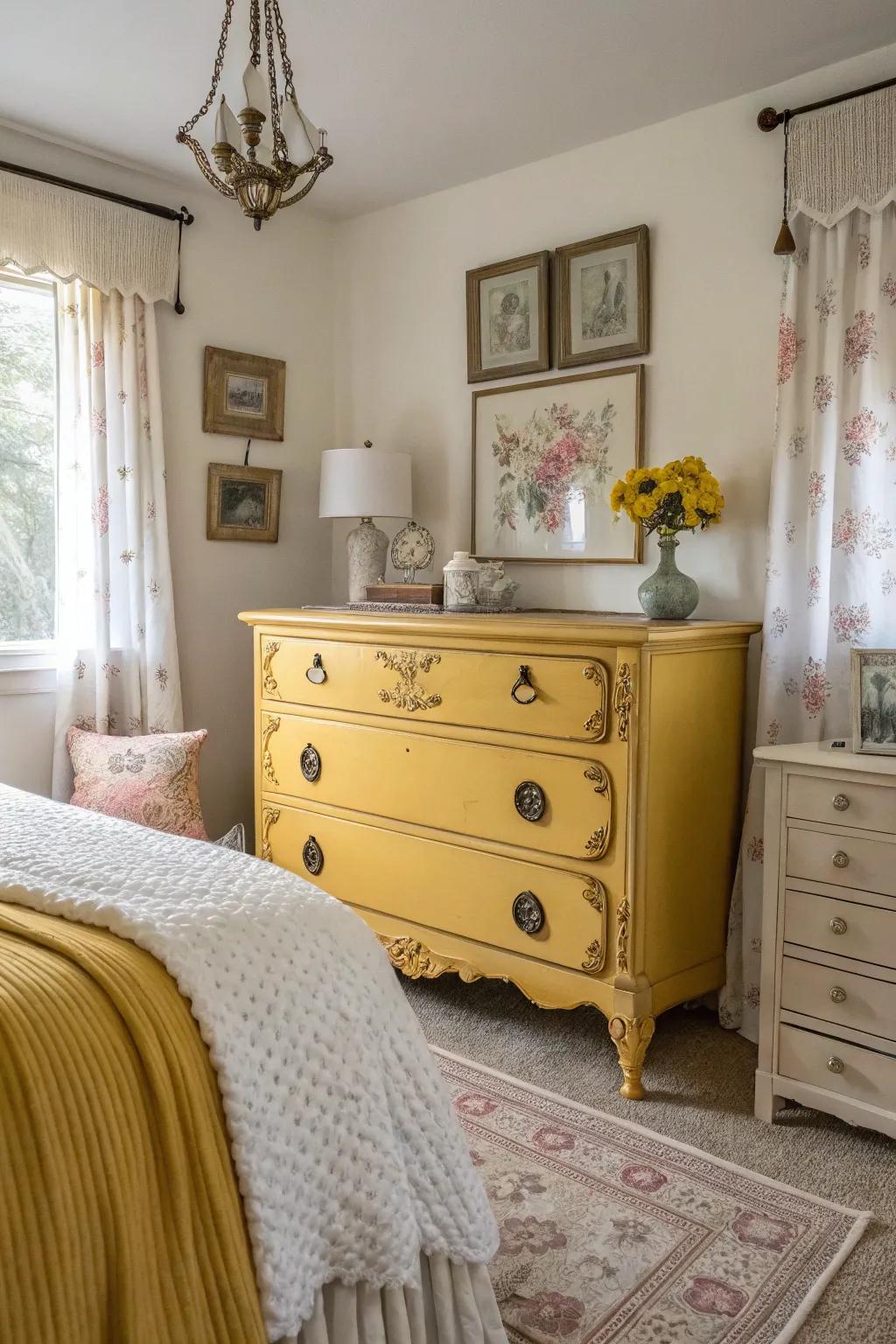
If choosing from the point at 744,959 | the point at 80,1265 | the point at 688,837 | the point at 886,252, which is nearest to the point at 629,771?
the point at 688,837

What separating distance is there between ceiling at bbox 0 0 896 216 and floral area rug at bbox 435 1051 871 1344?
8.30ft

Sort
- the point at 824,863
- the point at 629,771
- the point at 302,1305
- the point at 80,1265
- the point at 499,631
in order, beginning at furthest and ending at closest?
the point at 499,631 < the point at 629,771 < the point at 824,863 < the point at 302,1305 < the point at 80,1265

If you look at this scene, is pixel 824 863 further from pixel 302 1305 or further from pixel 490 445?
pixel 490 445

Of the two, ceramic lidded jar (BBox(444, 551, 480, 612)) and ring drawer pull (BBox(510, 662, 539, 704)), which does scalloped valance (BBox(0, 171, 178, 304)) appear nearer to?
ceramic lidded jar (BBox(444, 551, 480, 612))

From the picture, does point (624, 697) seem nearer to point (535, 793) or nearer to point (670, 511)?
point (535, 793)

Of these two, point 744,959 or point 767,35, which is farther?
point 744,959

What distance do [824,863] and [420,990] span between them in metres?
1.35

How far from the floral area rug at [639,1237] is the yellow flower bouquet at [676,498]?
4.78ft

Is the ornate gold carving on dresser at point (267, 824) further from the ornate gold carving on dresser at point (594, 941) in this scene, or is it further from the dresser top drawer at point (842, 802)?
the dresser top drawer at point (842, 802)

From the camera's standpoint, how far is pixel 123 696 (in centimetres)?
335

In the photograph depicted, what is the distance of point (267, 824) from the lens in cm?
321

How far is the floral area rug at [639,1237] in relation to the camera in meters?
1.65

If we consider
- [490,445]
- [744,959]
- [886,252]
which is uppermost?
[886,252]

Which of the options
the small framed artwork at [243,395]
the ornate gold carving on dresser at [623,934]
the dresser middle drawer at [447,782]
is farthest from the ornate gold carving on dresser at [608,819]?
the small framed artwork at [243,395]
